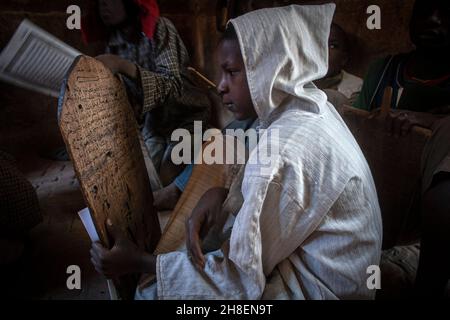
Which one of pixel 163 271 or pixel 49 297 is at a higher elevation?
pixel 163 271

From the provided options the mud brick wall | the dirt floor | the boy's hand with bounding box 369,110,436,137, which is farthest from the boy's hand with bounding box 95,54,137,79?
the boy's hand with bounding box 369,110,436,137

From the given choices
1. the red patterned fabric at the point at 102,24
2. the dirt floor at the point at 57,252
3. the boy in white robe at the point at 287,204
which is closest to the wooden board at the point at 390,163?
the boy in white robe at the point at 287,204

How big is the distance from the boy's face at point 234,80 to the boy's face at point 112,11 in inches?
41.6

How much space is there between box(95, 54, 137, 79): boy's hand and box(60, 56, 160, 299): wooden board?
0.43ft

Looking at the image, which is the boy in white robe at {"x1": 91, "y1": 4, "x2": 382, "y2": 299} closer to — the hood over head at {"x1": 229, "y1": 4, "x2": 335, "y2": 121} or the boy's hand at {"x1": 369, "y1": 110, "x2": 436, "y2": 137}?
the hood over head at {"x1": 229, "y1": 4, "x2": 335, "y2": 121}

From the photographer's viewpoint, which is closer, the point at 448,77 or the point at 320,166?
the point at 320,166

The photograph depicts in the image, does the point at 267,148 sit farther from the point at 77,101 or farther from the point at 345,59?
the point at 345,59

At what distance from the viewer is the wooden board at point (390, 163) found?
118 cm

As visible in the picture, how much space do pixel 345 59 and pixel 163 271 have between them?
6.76ft

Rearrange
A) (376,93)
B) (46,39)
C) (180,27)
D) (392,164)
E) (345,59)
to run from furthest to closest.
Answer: (180,27)
(345,59)
(376,93)
(392,164)
(46,39)

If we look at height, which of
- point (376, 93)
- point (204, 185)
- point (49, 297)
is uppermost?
point (376, 93)

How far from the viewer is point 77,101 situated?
766 mm

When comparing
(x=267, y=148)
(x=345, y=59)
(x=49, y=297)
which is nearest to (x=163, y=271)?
(x=267, y=148)

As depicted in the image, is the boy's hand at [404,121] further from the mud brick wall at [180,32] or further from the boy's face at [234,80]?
the mud brick wall at [180,32]
